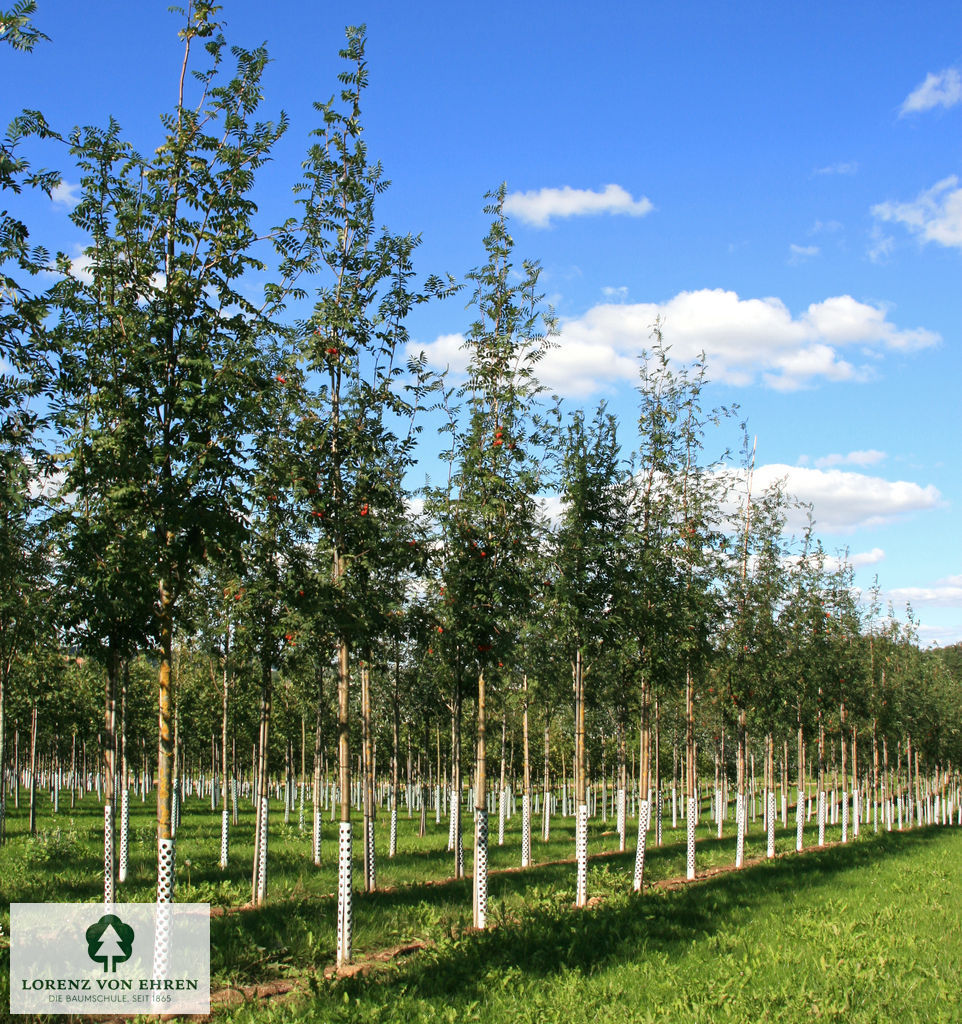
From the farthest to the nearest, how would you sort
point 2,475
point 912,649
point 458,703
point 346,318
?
1. point 912,649
2. point 458,703
3. point 346,318
4. point 2,475

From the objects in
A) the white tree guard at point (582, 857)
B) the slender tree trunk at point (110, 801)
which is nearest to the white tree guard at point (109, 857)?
the slender tree trunk at point (110, 801)

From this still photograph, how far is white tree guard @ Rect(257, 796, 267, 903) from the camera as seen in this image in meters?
15.3

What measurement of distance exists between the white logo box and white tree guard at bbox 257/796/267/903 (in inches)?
137

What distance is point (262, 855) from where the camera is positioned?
15539 millimetres

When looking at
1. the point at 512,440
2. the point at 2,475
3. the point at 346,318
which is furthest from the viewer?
the point at 512,440

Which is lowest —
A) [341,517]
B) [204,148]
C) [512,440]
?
[341,517]

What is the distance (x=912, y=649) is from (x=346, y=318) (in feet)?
148

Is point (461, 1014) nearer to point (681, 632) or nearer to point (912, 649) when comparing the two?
point (681, 632)

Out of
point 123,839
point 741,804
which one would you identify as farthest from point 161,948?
point 741,804

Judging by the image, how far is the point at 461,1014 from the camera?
29.3 feet

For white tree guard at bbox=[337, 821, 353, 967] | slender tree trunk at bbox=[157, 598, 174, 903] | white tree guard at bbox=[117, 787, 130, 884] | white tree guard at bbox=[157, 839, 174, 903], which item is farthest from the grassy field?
slender tree trunk at bbox=[157, 598, 174, 903]

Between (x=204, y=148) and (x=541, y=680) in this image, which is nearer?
(x=204, y=148)

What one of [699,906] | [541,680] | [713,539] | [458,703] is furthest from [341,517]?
[541,680]

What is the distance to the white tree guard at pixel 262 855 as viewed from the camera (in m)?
15.3
